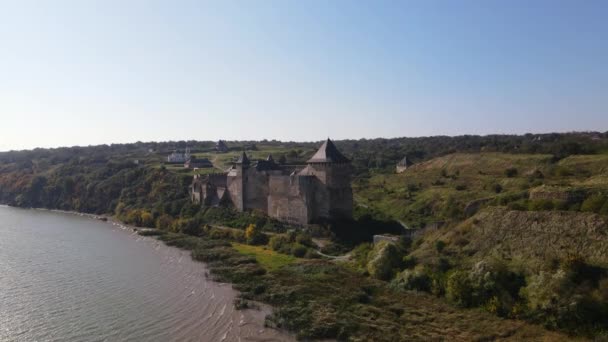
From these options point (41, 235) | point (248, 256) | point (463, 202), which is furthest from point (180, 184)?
point (463, 202)

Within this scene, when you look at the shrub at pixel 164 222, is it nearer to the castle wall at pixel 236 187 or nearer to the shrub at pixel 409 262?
the castle wall at pixel 236 187

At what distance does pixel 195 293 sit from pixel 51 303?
225 inches

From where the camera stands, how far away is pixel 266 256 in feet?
90.2

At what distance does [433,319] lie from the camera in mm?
16859

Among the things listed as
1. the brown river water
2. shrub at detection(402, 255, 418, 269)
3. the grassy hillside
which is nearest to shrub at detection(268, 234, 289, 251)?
the brown river water

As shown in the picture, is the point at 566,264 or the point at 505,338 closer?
the point at 505,338

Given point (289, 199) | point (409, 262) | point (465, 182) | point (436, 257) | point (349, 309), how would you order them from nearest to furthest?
point (349, 309), point (436, 257), point (409, 262), point (289, 199), point (465, 182)

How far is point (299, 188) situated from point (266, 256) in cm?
644

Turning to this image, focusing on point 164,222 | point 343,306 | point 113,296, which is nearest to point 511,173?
point 343,306

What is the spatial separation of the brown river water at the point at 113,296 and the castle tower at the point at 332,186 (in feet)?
29.8

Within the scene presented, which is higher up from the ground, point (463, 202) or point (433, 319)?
point (463, 202)

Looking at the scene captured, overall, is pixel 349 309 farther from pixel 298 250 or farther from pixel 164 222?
pixel 164 222

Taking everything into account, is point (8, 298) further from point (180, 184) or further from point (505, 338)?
point (180, 184)

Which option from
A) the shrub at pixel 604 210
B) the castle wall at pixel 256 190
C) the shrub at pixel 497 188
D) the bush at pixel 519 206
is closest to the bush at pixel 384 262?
the bush at pixel 519 206
